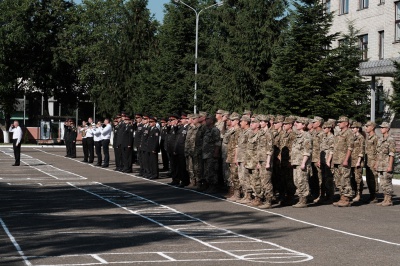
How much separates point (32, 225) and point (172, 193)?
765 centimetres

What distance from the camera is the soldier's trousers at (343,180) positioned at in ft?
63.2

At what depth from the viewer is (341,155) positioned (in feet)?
64.8

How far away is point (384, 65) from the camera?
3569 centimetres

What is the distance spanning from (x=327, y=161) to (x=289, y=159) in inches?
34.3

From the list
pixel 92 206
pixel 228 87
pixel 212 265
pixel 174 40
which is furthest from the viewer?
pixel 174 40

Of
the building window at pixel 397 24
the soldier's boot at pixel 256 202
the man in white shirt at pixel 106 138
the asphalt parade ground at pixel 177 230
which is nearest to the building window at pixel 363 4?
→ the building window at pixel 397 24

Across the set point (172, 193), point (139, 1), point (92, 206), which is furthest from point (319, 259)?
point (139, 1)

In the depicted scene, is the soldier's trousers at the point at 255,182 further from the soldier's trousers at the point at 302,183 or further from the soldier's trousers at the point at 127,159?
the soldier's trousers at the point at 127,159

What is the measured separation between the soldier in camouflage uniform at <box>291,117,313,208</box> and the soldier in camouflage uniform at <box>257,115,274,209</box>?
0.58 metres

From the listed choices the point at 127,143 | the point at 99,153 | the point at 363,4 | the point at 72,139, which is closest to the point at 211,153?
the point at 127,143

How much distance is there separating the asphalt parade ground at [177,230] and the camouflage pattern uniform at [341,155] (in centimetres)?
74

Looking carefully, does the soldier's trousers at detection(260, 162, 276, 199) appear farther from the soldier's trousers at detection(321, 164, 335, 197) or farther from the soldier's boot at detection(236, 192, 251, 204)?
the soldier's trousers at detection(321, 164, 335, 197)

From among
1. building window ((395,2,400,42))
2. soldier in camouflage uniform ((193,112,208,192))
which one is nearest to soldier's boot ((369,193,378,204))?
soldier in camouflage uniform ((193,112,208,192))

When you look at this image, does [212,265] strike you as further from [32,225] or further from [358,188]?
[358,188]
